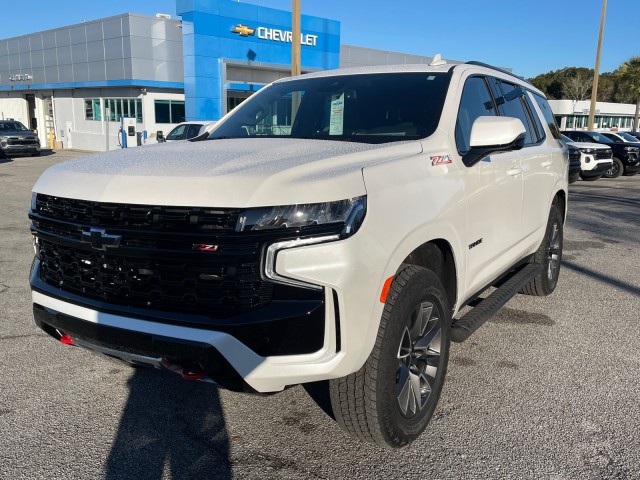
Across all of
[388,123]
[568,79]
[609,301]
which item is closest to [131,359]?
[388,123]

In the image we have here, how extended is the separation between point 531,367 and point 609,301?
A: 6.78ft

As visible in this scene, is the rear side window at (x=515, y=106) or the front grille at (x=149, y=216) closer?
the front grille at (x=149, y=216)

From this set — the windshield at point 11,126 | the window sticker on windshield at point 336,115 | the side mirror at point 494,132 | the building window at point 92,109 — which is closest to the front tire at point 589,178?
the window sticker on windshield at point 336,115

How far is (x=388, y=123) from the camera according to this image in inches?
140

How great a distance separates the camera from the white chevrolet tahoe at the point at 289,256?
2.32m

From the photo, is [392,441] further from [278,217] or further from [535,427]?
[278,217]

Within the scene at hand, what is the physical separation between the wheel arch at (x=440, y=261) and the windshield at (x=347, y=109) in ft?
2.14

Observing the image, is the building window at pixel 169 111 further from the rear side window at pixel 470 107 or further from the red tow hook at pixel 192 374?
the red tow hook at pixel 192 374

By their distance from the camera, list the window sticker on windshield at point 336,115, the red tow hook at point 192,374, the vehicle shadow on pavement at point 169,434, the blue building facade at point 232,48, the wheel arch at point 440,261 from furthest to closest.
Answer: the blue building facade at point 232,48 → the window sticker on windshield at point 336,115 → the wheel arch at point 440,261 → the vehicle shadow on pavement at point 169,434 → the red tow hook at point 192,374

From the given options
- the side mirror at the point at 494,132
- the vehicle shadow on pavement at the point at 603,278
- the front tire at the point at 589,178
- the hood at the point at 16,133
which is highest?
the side mirror at the point at 494,132

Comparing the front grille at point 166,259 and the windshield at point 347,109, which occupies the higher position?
the windshield at point 347,109

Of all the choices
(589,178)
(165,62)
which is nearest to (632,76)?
(589,178)

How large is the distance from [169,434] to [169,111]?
3233 cm

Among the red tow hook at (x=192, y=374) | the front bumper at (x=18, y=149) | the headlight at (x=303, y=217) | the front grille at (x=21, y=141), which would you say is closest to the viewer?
the headlight at (x=303, y=217)
